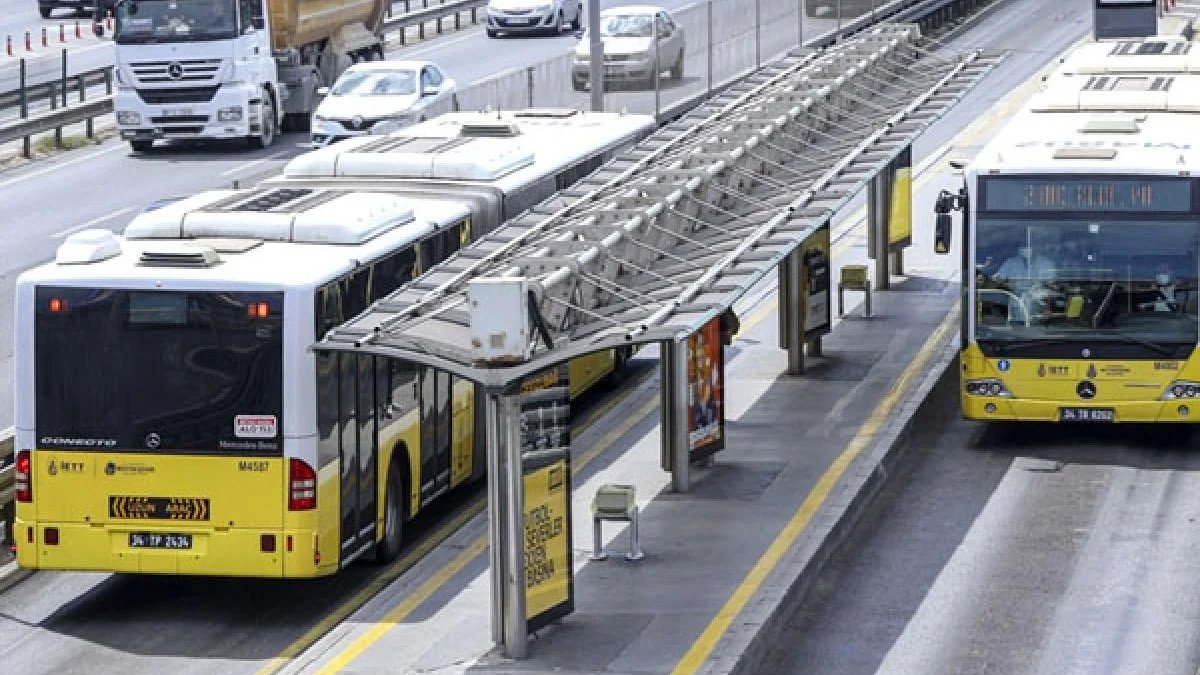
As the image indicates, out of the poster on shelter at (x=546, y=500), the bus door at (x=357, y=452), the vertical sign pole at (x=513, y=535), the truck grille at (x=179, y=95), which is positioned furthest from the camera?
the truck grille at (x=179, y=95)

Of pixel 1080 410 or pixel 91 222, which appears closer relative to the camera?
pixel 1080 410

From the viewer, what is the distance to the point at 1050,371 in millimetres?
25312

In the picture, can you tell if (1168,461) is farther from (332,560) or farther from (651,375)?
(332,560)

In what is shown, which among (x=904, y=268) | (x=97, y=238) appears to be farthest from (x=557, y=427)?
(x=904, y=268)

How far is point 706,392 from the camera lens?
77.7 feet

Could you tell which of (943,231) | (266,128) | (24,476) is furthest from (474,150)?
(266,128)

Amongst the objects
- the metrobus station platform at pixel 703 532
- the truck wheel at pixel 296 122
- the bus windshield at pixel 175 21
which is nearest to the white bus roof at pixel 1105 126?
the metrobus station platform at pixel 703 532

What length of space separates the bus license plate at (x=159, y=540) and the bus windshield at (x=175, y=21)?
26.0 m

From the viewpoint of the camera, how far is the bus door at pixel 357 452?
2034cm

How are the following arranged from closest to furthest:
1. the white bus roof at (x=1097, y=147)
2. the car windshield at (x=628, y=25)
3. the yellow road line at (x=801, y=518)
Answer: the yellow road line at (x=801, y=518) < the white bus roof at (x=1097, y=147) < the car windshield at (x=628, y=25)

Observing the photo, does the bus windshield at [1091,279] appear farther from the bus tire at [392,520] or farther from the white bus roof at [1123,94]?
the bus tire at [392,520]

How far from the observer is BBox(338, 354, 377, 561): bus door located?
66.7 feet

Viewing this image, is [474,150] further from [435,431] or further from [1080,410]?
[1080,410]

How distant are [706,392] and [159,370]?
578cm
